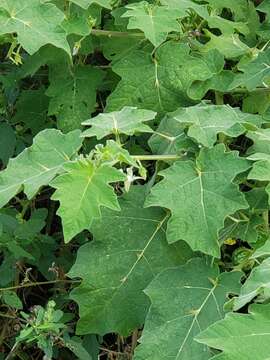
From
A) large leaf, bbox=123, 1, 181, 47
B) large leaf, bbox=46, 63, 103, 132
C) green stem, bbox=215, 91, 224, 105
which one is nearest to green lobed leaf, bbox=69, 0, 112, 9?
large leaf, bbox=123, 1, 181, 47

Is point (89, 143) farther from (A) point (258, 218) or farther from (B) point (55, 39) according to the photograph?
(A) point (258, 218)

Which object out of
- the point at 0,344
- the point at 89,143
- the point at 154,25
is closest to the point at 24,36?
the point at 154,25

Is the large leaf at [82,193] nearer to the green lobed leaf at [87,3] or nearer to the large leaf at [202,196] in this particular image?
the large leaf at [202,196]

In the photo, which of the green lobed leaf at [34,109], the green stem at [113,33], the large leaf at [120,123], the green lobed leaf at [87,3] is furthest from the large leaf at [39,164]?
the green lobed leaf at [34,109]

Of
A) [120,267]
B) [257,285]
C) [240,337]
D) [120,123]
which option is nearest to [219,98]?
[120,123]

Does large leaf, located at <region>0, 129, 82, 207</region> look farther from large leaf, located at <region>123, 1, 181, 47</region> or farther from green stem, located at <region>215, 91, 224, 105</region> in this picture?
green stem, located at <region>215, 91, 224, 105</region>

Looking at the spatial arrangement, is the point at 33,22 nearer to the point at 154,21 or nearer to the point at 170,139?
the point at 154,21
